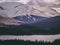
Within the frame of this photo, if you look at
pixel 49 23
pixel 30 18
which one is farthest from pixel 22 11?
pixel 49 23

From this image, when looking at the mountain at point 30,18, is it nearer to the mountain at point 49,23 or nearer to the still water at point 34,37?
the mountain at point 49,23

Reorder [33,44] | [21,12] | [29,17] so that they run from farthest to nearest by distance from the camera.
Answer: [21,12] < [29,17] < [33,44]

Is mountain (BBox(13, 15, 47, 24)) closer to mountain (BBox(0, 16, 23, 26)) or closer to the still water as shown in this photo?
mountain (BBox(0, 16, 23, 26))

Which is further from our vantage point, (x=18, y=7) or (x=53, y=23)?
(x=18, y=7)

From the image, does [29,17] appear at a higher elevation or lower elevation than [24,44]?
higher

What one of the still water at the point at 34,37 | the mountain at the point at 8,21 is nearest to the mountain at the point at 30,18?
the mountain at the point at 8,21

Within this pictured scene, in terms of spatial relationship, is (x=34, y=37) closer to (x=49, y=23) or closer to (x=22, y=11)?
(x=49, y=23)

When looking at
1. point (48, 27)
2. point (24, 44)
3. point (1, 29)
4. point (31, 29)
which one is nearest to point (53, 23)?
point (48, 27)

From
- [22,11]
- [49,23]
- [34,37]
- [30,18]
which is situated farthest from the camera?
[22,11]

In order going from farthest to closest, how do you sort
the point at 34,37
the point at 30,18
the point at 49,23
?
the point at 30,18 < the point at 49,23 < the point at 34,37

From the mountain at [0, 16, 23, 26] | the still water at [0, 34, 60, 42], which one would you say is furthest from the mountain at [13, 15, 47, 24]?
the still water at [0, 34, 60, 42]

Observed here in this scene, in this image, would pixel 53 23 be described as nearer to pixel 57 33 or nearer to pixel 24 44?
pixel 57 33
